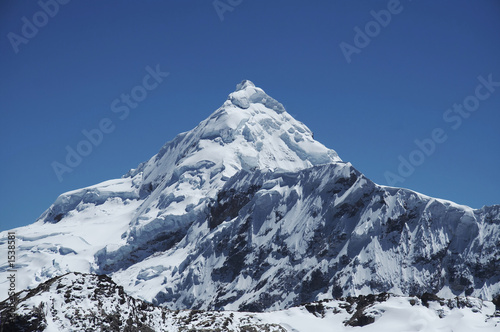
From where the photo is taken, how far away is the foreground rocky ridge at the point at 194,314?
99938 mm

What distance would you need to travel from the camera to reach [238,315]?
124125mm

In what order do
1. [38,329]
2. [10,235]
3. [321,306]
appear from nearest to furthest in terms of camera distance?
[38,329] < [10,235] < [321,306]

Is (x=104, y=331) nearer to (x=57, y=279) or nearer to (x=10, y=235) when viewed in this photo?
(x=57, y=279)

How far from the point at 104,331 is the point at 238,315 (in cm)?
2976

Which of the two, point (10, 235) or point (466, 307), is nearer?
point (10, 235)

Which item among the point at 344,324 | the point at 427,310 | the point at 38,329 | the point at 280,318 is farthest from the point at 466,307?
the point at 38,329

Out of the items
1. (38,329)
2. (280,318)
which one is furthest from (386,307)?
(38,329)

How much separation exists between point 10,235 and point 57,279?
9.83 m

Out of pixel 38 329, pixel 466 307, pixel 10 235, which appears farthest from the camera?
pixel 466 307

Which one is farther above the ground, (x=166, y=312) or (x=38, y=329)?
(x=166, y=312)

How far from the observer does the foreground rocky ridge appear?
99938mm

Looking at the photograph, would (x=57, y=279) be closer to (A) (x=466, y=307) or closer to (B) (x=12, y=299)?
(B) (x=12, y=299)

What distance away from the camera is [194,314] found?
12381 centimetres

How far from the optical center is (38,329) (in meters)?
96.6
